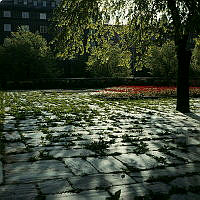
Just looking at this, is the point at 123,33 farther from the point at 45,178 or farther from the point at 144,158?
the point at 45,178

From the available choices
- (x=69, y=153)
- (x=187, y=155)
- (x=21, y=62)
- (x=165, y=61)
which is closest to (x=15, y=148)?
(x=69, y=153)

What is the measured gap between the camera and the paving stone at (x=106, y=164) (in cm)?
371

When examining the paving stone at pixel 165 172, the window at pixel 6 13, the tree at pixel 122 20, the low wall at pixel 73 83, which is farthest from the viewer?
the window at pixel 6 13

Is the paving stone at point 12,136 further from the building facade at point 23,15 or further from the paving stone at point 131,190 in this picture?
the building facade at point 23,15

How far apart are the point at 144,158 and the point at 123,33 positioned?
26.2 feet

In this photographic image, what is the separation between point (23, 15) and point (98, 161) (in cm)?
5936

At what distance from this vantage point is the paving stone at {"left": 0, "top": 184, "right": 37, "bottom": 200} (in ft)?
9.12

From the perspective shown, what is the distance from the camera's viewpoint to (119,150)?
185 inches

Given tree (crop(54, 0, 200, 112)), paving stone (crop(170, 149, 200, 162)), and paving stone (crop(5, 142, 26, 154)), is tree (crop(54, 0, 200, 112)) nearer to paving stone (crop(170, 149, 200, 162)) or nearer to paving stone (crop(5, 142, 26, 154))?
paving stone (crop(170, 149, 200, 162))

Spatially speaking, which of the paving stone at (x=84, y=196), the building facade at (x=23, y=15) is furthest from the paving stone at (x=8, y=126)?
the building facade at (x=23, y=15)

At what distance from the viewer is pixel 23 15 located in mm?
57844

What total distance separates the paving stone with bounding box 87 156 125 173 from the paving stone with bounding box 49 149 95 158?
1.03 feet

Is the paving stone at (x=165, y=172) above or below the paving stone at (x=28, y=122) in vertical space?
above

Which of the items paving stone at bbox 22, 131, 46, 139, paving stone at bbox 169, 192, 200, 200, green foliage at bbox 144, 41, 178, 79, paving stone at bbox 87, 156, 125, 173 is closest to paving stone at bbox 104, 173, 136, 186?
paving stone at bbox 87, 156, 125, 173
